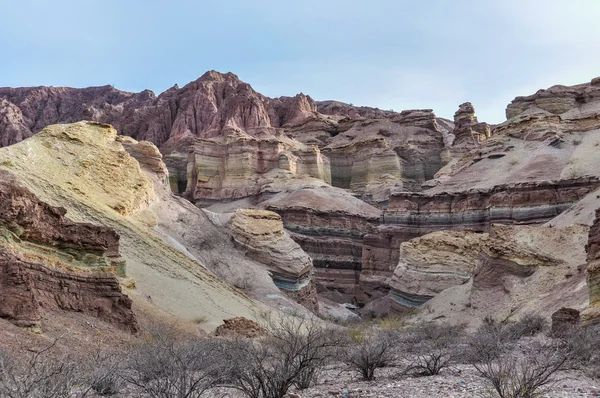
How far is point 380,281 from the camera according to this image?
43281mm

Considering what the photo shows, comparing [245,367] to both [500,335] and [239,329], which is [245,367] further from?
[239,329]

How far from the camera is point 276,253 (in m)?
32.2

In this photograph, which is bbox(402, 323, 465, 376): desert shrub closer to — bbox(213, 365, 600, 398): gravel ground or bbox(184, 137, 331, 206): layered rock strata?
bbox(213, 365, 600, 398): gravel ground

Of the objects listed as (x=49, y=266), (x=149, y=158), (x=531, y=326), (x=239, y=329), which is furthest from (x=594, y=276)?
(x=149, y=158)

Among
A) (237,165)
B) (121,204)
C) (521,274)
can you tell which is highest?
(237,165)

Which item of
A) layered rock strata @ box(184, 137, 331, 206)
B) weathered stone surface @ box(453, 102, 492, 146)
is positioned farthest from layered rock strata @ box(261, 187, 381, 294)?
weathered stone surface @ box(453, 102, 492, 146)

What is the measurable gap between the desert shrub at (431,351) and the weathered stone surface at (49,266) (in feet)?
25.1

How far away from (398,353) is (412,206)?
33.5 meters

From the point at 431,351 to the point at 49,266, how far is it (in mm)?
9773

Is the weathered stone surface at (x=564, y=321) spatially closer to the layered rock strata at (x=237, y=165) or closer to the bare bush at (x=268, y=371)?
the bare bush at (x=268, y=371)

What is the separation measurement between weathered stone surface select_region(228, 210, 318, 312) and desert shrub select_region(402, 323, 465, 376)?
44.5 ft

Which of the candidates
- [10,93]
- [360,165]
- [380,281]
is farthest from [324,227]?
[10,93]

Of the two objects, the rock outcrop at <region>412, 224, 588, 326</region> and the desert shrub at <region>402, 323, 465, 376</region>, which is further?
the rock outcrop at <region>412, 224, 588, 326</region>

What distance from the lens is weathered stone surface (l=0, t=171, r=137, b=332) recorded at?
10359 mm
